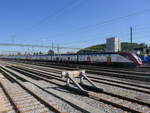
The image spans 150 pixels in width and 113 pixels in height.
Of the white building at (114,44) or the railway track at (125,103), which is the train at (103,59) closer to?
the railway track at (125,103)

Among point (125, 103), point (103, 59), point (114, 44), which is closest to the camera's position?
point (125, 103)

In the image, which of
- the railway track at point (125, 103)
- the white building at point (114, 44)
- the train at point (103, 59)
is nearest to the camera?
the railway track at point (125, 103)

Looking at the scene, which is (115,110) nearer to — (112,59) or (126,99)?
(126,99)

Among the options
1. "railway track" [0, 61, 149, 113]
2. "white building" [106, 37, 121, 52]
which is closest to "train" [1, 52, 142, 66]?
"railway track" [0, 61, 149, 113]

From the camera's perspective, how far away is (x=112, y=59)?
30062 millimetres

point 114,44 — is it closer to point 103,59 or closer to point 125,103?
point 103,59

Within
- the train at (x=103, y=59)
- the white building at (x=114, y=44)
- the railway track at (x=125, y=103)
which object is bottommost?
the railway track at (x=125, y=103)

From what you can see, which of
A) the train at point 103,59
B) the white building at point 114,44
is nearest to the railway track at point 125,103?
the train at point 103,59

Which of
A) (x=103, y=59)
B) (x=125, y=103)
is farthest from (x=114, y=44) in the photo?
(x=125, y=103)

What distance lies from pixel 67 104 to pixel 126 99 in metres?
2.57

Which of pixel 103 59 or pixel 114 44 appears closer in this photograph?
pixel 103 59

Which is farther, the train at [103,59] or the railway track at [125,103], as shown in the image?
the train at [103,59]

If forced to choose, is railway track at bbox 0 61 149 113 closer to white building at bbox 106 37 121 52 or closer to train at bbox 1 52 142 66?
train at bbox 1 52 142 66

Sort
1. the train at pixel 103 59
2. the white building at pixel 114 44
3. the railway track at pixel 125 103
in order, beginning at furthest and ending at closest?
the white building at pixel 114 44, the train at pixel 103 59, the railway track at pixel 125 103
